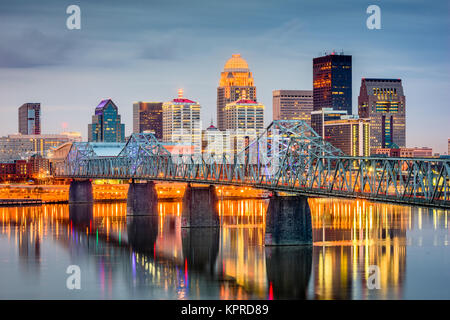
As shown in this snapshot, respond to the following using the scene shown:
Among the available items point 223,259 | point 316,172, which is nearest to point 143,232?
point 223,259

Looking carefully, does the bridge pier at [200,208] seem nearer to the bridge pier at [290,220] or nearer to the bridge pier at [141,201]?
the bridge pier at [141,201]

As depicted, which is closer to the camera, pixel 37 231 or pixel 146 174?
pixel 37 231

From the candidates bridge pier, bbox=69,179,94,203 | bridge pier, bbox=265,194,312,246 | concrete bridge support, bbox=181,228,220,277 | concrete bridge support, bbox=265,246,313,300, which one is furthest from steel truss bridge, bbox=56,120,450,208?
concrete bridge support, bbox=181,228,220,277

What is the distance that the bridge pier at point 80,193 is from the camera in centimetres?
17625

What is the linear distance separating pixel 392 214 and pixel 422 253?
48997 mm

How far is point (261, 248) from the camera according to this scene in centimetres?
8975

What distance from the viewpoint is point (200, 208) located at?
373ft

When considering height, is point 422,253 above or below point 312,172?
below

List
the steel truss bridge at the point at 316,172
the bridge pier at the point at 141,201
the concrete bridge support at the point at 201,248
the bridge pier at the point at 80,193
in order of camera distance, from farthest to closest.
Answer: the bridge pier at the point at 80,193 < the bridge pier at the point at 141,201 < the concrete bridge support at the point at 201,248 < the steel truss bridge at the point at 316,172

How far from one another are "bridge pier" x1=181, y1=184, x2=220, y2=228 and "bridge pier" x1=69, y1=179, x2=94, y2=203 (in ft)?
220

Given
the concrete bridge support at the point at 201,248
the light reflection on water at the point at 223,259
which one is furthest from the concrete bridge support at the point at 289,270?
the concrete bridge support at the point at 201,248

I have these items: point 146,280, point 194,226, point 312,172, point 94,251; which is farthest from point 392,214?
point 146,280

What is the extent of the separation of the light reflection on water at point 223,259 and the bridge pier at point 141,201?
17.2ft
